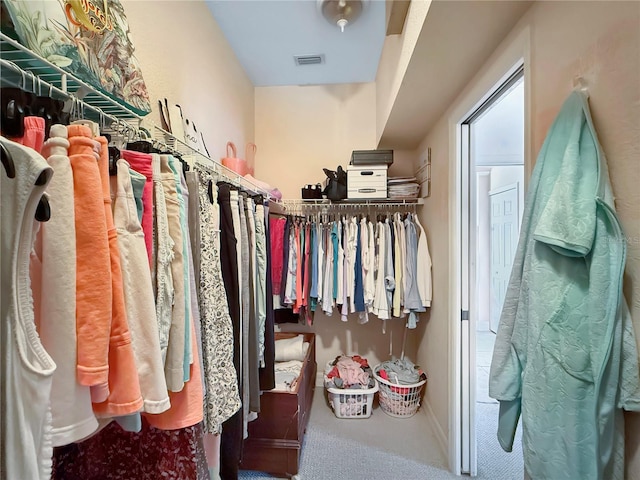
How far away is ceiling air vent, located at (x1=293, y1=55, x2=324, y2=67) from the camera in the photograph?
2309 millimetres

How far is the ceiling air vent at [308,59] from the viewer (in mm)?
2309

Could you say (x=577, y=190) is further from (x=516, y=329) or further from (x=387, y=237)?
(x=387, y=237)

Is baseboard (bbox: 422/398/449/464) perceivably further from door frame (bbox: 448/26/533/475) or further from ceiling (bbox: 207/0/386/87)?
ceiling (bbox: 207/0/386/87)

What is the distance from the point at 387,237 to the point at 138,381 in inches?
74.1

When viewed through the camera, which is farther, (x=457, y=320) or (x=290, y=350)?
(x=290, y=350)

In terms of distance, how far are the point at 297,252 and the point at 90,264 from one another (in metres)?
1.74

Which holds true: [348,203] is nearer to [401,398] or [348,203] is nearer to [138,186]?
[401,398]

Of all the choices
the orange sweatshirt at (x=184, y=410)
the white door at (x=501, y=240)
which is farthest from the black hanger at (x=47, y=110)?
the white door at (x=501, y=240)

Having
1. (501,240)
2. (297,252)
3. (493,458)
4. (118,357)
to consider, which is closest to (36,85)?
(118,357)

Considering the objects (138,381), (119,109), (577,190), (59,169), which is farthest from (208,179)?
(577,190)

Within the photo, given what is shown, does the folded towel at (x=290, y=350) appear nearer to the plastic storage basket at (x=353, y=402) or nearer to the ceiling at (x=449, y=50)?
the plastic storage basket at (x=353, y=402)

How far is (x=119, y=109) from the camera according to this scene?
0.82 meters

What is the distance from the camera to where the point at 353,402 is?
2.21 meters

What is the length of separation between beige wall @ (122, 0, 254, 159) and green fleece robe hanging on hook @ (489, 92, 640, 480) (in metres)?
1.47
